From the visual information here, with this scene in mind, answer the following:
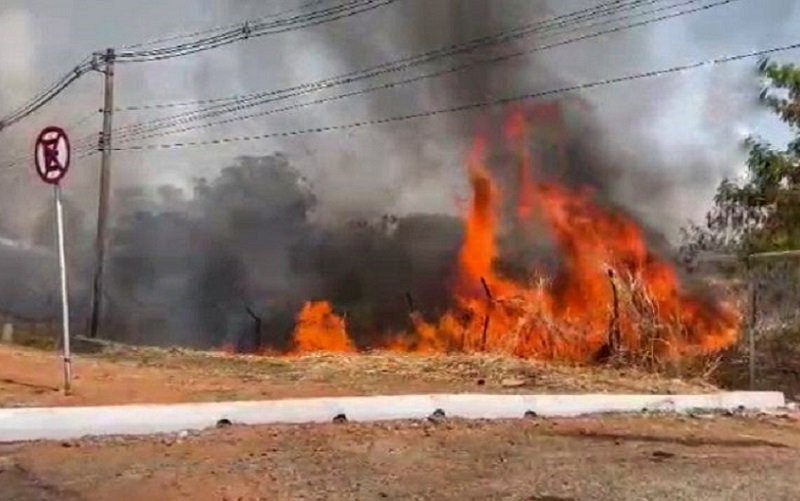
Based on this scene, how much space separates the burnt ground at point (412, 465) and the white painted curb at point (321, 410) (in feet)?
0.69

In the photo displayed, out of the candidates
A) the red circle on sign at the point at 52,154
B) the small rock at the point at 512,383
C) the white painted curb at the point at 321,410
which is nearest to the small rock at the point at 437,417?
the white painted curb at the point at 321,410

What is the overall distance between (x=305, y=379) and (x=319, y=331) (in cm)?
1284

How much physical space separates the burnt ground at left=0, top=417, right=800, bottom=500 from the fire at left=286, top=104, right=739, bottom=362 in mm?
5164

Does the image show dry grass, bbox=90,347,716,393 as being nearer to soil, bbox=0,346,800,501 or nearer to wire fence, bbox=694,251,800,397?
soil, bbox=0,346,800,501

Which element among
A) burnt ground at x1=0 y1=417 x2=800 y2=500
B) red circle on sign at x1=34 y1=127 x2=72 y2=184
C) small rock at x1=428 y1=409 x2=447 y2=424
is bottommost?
burnt ground at x1=0 y1=417 x2=800 y2=500

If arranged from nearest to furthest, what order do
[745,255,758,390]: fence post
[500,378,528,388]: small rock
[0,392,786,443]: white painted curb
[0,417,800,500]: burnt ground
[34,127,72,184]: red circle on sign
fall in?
[0,417,800,500]: burnt ground → [0,392,786,443]: white painted curb → [34,127,72,184]: red circle on sign → [500,378,528,388]: small rock → [745,255,758,390]: fence post

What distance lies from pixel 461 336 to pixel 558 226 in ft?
16.3

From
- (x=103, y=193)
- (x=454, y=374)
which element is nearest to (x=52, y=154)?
(x=454, y=374)

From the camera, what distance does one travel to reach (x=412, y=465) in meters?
6.94

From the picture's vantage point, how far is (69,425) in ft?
25.0

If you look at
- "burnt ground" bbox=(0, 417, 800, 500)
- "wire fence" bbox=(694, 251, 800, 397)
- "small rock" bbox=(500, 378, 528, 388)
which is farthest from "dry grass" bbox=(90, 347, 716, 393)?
"burnt ground" bbox=(0, 417, 800, 500)

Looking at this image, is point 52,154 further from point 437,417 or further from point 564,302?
point 564,302

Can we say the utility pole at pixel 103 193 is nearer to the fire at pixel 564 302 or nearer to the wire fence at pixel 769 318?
the fire at pixel 564 302

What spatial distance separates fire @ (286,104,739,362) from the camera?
14.0 meters
